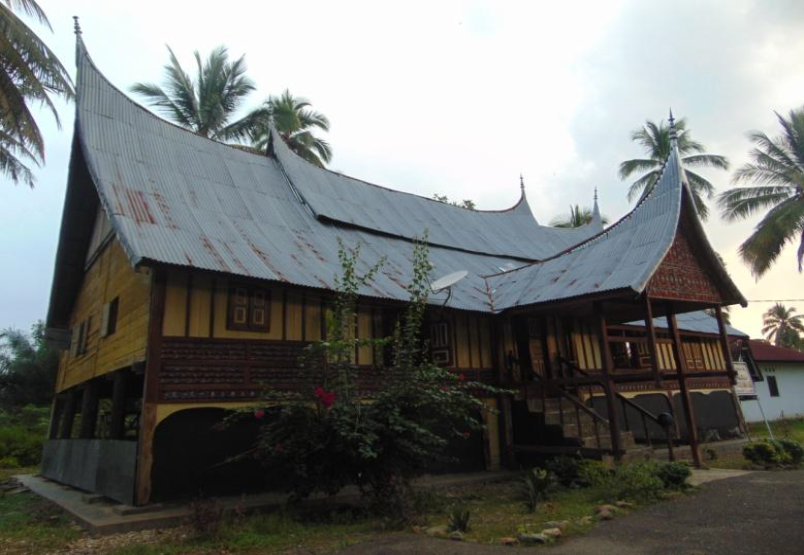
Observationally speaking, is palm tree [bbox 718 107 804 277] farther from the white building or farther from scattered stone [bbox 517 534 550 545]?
scattered stone [bbox 517 534 550 545]

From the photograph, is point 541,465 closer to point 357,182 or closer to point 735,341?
point 357,182

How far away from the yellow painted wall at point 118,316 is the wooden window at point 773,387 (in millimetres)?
29699

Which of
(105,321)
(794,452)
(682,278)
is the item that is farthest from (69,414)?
(794,452)

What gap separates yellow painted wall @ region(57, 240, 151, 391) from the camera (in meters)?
8.85

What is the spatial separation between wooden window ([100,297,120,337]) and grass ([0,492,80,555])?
3152 mm

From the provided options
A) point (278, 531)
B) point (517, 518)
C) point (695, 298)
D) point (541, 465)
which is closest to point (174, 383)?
point (278, 531)

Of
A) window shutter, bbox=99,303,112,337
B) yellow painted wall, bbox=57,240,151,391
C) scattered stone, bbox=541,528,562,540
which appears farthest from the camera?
window shutter, bbox=99,303,112,337

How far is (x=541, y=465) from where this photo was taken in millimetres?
11359

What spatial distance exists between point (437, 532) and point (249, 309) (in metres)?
4.83

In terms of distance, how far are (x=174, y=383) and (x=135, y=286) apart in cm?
228

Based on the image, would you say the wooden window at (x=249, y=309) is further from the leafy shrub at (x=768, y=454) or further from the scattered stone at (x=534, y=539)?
the leafy shrub at (x=768, y=454)

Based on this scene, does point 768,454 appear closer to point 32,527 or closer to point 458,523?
point 458,523

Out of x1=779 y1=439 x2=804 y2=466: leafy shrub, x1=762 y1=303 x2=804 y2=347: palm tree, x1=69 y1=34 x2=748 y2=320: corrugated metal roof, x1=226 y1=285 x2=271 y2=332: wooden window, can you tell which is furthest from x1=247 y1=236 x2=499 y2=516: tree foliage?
x1=762 y1=303 x2=804 y2=347: palm tree

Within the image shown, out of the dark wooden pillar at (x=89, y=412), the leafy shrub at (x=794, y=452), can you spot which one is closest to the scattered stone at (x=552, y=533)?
the leafy shrub at (x=794, y=452)
